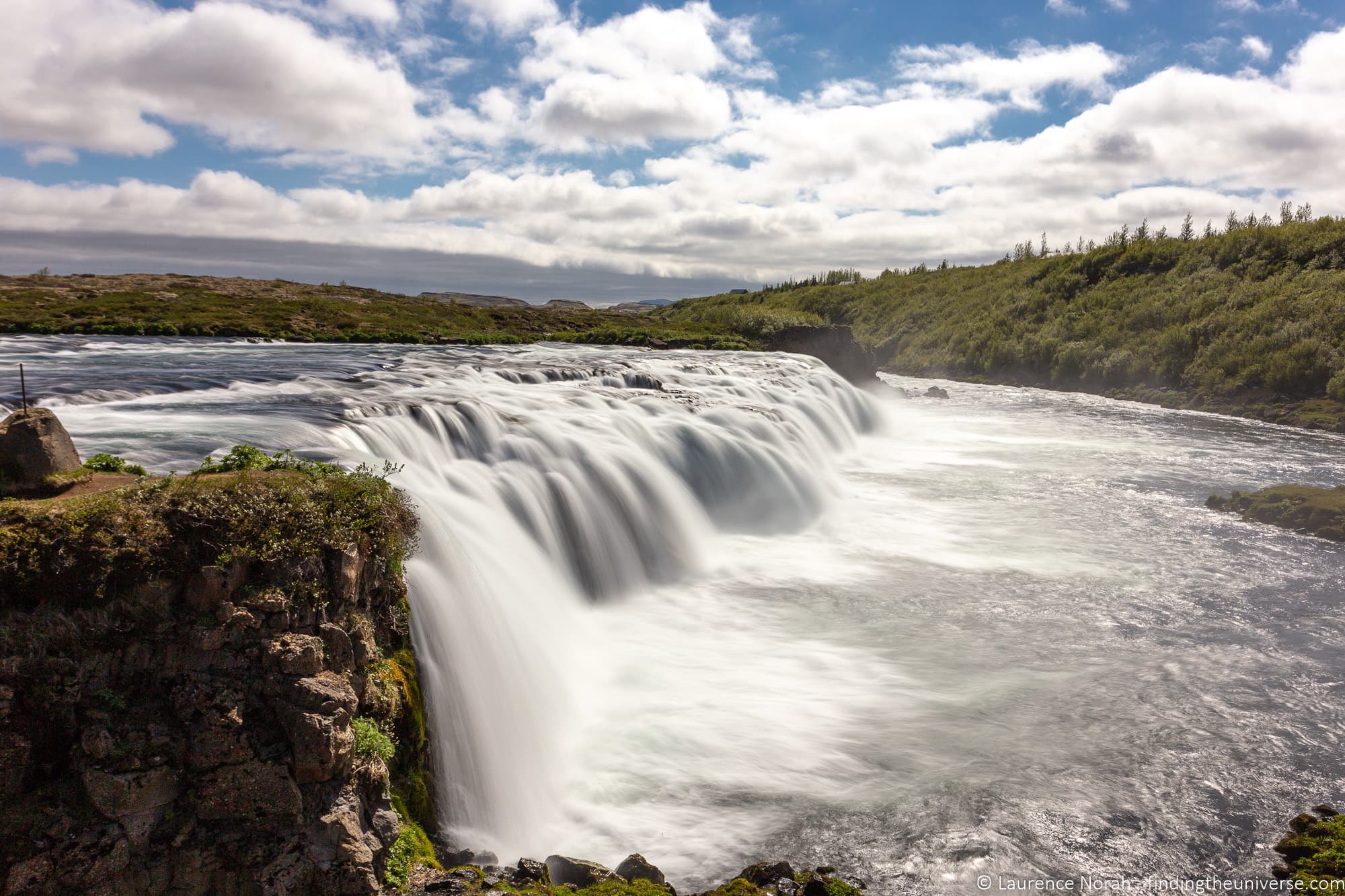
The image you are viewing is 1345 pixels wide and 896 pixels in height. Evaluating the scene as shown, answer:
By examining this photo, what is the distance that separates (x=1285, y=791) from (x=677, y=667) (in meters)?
6.69

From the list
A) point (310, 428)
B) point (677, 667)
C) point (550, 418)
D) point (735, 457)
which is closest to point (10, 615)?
point (677, 667)

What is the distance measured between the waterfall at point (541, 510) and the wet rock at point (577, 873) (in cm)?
84

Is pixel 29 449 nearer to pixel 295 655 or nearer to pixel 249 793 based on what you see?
pixel 295 655

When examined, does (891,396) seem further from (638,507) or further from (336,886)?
(336,886)

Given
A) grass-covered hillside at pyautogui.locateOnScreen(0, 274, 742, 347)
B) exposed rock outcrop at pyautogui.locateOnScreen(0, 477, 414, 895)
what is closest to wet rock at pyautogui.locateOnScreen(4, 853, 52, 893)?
A: exposed rock outcrop at pyautogui.locateOnScreen(0, 477, 414, 895)

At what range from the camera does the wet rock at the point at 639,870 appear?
6059 millimetres

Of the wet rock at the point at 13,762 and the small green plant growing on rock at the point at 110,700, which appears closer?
the wet rock at the point at 13,762

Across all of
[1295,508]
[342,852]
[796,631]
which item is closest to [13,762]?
[342,852]

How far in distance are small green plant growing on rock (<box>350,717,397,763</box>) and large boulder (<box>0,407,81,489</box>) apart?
10.8 ft

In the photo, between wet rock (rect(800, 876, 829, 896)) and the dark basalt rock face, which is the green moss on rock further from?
the dark basalt rock face

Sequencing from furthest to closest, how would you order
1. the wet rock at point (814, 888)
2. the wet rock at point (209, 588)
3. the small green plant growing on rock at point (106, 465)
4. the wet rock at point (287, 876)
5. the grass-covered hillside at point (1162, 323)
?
the grass-covered hillside at point (1162, 323) < the small green plant growing on rock at point (106, 465) < the wet rock at point (814, 888) < the wet rock at point (209, 588) < the wet rock at point (287, 876)

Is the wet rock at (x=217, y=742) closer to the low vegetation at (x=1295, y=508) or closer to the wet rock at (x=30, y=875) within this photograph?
the wet rock at (x=30, y=875)

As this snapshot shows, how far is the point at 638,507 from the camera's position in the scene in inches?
580

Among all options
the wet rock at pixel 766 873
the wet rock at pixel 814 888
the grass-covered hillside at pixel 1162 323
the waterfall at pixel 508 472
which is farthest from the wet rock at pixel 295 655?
the grass-covered hillside at pixel 1162 323
